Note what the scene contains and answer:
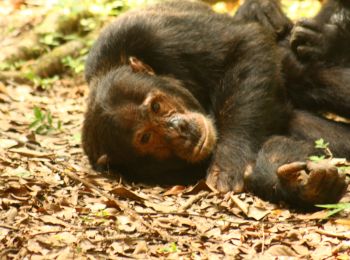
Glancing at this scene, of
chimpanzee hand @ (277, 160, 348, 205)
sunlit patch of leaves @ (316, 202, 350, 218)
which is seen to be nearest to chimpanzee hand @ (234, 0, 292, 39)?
chimpanzee hand @ (277, 160, 348, 205)

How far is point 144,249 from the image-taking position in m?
4.01

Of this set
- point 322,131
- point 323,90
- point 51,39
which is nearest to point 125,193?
point 322,131

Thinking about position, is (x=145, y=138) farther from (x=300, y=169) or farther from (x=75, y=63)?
(x=75, y=63)

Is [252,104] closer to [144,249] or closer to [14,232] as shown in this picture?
[144,249]

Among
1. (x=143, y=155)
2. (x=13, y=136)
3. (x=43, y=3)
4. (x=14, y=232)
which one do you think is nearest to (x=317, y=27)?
(x=143, y=155)

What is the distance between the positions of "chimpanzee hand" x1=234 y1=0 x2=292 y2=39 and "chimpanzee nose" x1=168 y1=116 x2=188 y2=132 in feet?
5.67

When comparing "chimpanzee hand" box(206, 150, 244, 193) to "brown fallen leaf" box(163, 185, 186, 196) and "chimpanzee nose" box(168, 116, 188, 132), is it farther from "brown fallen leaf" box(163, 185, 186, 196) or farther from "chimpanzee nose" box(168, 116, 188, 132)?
"chimpanzee nose" box(168, 116, 188, 132)

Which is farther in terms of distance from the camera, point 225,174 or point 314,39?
point 314,39

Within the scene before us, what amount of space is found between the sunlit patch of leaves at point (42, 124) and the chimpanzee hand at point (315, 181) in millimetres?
3688

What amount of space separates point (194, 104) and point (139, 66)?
27.2 inches

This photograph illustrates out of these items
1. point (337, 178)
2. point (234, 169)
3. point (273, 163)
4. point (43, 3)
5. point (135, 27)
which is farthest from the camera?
point (43, 3)

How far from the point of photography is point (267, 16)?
7.04 m

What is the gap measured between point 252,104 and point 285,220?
161cm

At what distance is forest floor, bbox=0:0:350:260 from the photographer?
3965 mm
